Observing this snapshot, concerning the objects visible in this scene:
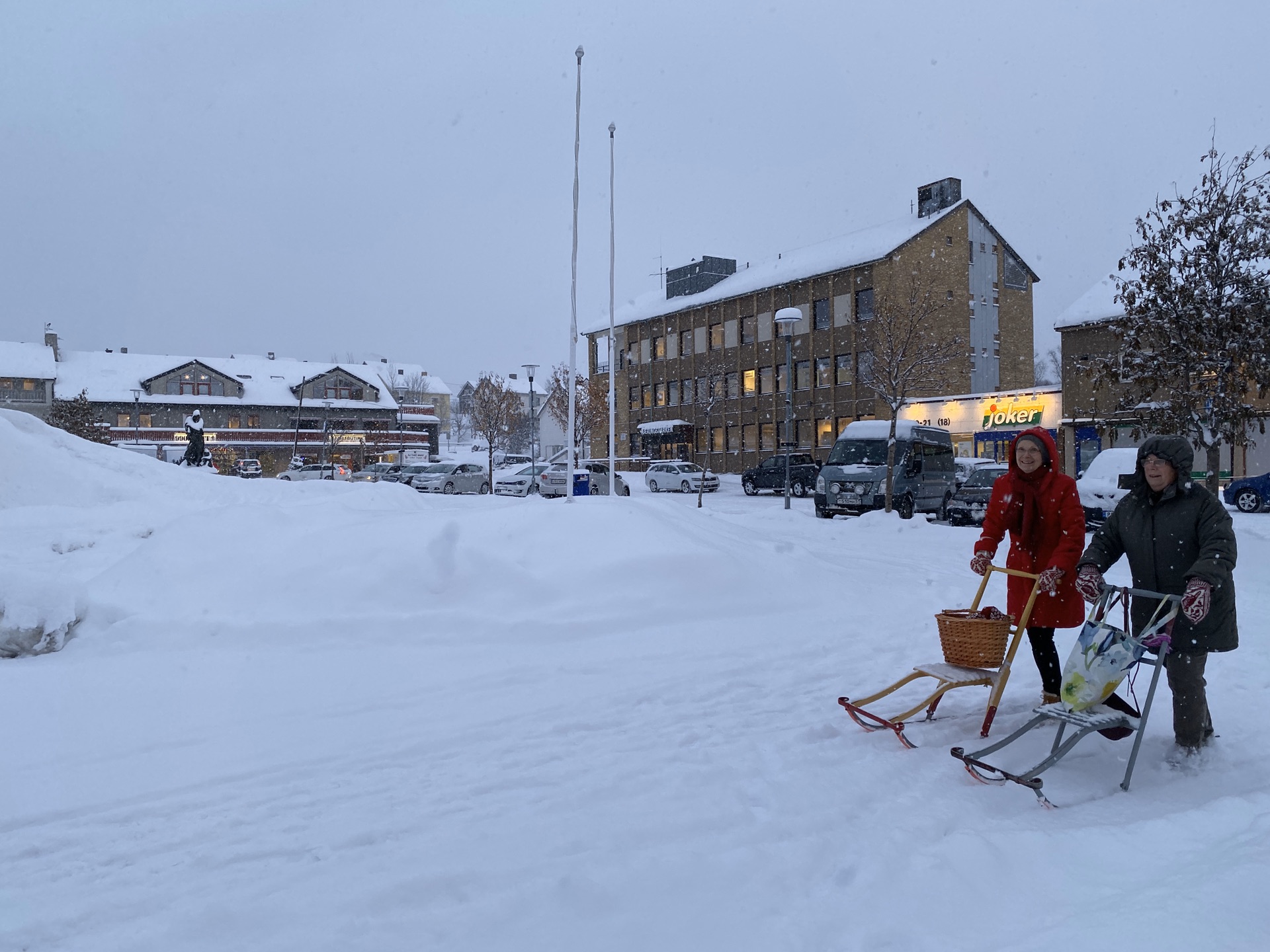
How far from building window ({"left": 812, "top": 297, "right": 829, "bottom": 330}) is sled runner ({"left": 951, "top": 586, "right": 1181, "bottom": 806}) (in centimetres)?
4580

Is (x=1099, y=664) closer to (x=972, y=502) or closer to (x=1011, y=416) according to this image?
(x=972, y=502)

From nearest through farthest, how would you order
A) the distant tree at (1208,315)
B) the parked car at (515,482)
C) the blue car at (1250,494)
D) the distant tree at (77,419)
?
the distant tree at (1208,315) → the blue car at (1250,494) → the parked car at (515,482) → the distant tree at (77,419)

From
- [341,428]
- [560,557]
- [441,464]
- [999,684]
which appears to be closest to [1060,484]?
[999,684]

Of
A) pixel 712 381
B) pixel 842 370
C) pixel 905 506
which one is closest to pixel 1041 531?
pixel 905 506

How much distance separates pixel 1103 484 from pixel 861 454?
650 cm

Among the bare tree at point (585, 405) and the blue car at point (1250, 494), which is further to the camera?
the bare tree at point (585, 405)

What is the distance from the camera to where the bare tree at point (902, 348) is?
24.0 meters

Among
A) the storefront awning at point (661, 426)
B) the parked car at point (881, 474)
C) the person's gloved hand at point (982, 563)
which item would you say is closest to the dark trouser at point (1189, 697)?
the person's gloved hand at point (982, 563)

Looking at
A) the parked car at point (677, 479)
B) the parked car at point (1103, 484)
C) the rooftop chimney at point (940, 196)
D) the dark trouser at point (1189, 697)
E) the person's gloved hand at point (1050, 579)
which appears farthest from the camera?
the rooftop chimney at point (940, 196)

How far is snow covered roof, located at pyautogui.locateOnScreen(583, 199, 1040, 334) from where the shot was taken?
46375mm

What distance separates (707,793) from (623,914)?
117cm

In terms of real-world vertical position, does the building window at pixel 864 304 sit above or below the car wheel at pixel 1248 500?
above

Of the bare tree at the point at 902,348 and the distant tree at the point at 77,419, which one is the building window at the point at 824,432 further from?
the distant tree at the point at 77,419

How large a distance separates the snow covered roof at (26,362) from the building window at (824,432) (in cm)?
5300
